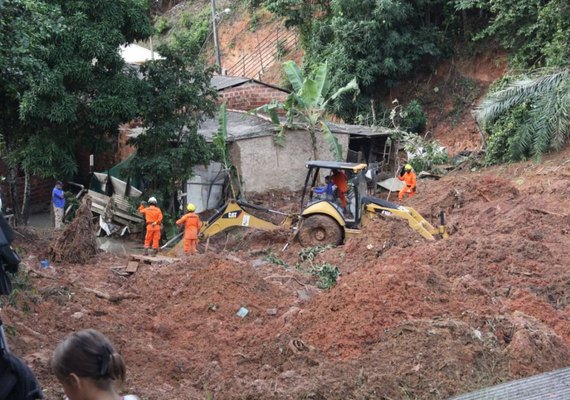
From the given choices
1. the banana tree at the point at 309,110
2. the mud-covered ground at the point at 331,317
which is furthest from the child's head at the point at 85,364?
the banana tree at the point at 309,110

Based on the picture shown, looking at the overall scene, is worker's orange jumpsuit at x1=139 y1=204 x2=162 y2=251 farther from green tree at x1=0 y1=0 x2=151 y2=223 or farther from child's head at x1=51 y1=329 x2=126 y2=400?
child's head at x1=51 y1=329 x2=126 y2=400

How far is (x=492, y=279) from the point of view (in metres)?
12.1

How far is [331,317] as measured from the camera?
9609 mm

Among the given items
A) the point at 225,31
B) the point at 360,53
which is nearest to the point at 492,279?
the point at 360,53

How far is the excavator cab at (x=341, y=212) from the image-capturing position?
16.2m

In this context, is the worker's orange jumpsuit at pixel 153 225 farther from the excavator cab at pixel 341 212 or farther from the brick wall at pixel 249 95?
the brick wall at pixel 249 95

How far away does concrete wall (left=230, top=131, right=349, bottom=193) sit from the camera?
2294cm

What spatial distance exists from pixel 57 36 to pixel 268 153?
816cm

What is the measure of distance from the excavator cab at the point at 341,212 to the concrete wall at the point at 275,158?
6.47 metres

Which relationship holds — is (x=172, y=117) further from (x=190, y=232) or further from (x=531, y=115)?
(x=531, y=115)

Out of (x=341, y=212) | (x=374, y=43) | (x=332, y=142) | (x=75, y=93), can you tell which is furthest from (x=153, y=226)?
(x=374, y=43)

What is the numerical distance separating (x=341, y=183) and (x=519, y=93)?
31.0 feet

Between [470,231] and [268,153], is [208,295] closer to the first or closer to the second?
[470,231]

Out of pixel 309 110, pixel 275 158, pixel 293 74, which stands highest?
pixel 293 74
